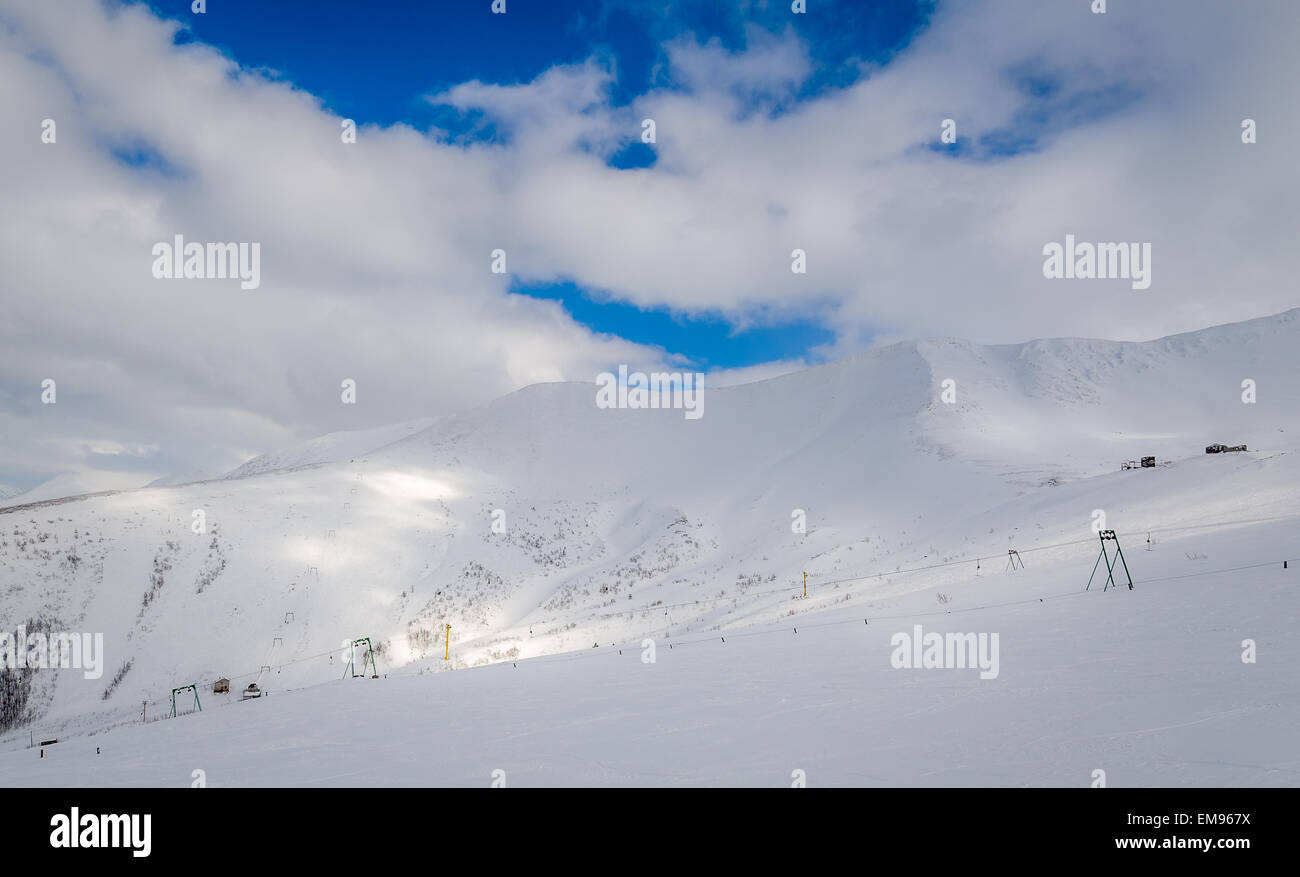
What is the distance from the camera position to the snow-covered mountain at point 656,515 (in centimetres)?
3092

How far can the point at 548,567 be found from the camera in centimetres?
5600

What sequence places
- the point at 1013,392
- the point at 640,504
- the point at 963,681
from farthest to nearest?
the point at 1013,392, the point at 640,504, the point at 963,681

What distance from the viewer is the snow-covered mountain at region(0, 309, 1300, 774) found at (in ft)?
101

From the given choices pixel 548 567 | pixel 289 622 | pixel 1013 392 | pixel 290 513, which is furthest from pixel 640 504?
pixel 1013 392

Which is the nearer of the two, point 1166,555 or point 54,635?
point 1166,555

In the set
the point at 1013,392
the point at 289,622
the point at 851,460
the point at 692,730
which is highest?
the point at 1013,392

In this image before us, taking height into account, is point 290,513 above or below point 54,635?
above

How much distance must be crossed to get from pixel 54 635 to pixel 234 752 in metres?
38.4

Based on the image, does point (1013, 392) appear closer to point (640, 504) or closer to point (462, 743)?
point (640, 504)

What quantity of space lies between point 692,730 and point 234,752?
681 cm

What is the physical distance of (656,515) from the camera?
220 feet
